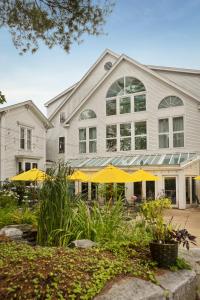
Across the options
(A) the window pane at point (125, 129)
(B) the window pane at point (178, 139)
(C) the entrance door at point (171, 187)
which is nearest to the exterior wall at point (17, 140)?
(A) the window pane at point (125, 129)

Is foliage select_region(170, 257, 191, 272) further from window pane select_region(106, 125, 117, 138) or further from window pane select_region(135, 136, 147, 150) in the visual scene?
window pane select_region(106, 125, 117, 138)

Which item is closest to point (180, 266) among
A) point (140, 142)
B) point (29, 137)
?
point (140, 142)

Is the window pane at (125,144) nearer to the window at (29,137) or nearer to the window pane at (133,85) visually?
the window pane at (133,85)

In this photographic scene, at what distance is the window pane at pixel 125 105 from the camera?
2463 centimetres

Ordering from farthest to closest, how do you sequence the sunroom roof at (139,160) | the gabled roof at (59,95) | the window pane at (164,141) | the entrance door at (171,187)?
the gabled roof at (59,95)
the window pane at (164,141)
the sunroom roof at (139,160)
the entrance door at (171,187)

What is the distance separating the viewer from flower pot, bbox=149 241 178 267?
4285 millimetres

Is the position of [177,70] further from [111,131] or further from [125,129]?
[111,131]

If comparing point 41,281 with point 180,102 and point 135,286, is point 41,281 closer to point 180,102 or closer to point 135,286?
point 135,286

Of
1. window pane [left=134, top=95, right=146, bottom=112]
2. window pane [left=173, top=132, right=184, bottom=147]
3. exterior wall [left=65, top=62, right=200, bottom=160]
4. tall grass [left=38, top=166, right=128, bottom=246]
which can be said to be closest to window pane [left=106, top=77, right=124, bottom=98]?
exterior wall [left=65, top=62, right=200, bottom=160]

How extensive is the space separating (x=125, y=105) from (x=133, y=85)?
171 centimetres

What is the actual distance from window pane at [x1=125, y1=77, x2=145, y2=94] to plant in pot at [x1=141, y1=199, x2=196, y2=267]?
2003cm

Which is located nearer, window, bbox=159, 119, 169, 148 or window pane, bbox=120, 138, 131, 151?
window, bbox=159, 119, 169, 148

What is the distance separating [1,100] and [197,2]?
607 cm

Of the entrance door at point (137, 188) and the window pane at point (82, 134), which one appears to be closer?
the entrance door at point (137, 188)
